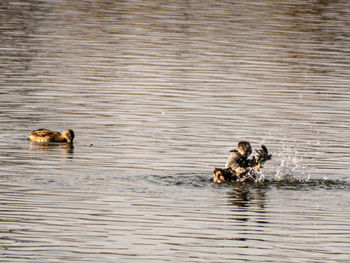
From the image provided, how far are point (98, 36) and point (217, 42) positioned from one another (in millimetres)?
5182

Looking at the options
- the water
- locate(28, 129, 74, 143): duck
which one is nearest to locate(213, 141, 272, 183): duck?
the water

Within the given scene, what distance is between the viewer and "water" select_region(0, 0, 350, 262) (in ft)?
60.8

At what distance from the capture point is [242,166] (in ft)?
76.8

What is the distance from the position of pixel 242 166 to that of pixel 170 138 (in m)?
5.61

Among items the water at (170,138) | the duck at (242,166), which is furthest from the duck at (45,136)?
the duck at (242,166)

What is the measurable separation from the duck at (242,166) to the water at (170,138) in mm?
364

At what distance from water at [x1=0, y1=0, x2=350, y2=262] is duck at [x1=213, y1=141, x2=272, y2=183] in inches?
14.3

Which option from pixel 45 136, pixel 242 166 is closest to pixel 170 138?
pixel 45 136

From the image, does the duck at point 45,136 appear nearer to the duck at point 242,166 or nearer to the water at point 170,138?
the water at point 170,138

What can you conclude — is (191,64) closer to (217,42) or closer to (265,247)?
(217,42)

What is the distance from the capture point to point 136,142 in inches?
1110

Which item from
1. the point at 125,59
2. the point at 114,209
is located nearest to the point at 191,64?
the point at 125,59

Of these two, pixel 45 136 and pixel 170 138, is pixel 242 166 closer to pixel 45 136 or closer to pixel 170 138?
pixel 170 138

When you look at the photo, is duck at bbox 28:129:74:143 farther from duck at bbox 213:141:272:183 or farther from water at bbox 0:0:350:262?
duck at bbox 213:141:272:183
